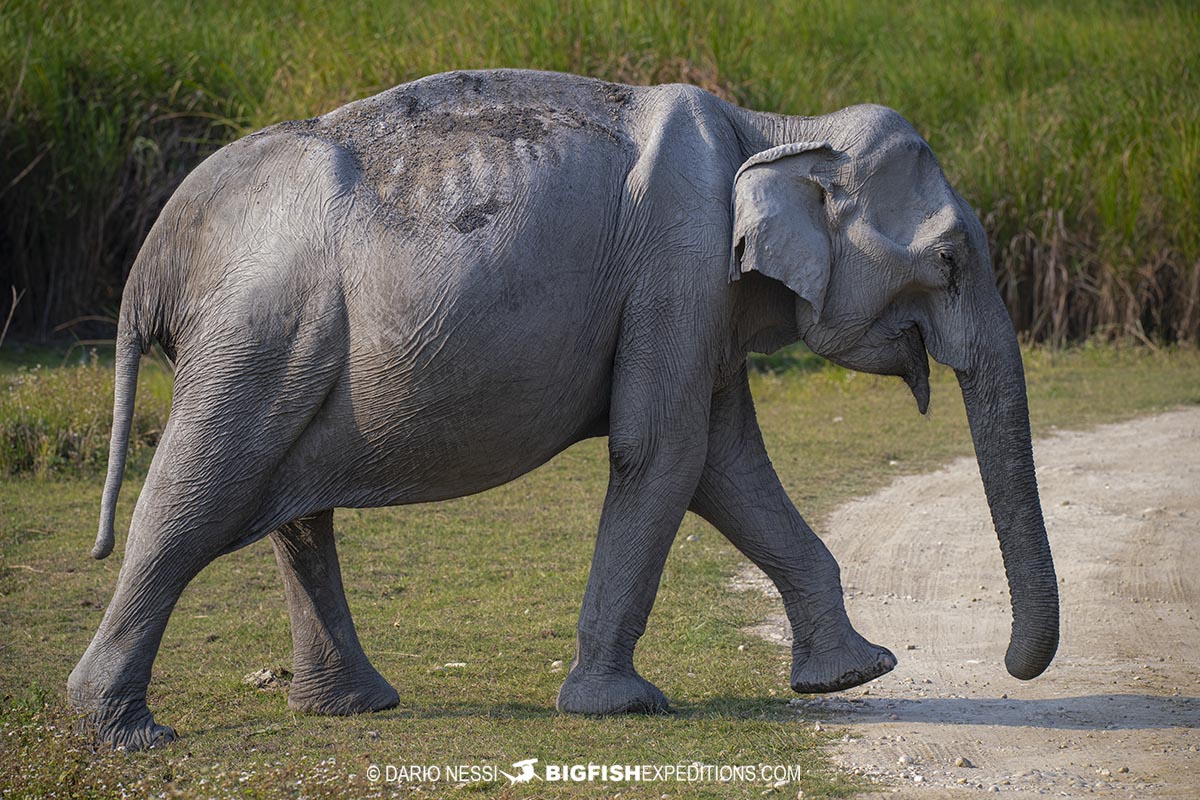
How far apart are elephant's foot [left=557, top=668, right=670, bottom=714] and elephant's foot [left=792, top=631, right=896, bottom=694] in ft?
1.83

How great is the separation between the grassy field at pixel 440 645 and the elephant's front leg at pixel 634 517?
137 mm

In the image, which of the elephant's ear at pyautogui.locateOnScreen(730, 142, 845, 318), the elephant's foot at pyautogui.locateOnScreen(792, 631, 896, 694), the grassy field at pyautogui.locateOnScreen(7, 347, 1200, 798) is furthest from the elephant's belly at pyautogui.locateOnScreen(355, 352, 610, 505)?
the elephant's foot at pyautogui.locateOnScreen(792, 631, 896, 694)

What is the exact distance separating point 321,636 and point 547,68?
9829mm

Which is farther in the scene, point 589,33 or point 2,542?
point 589,33

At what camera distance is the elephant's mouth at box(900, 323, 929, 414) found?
5.48m

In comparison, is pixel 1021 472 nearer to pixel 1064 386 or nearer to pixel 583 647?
pixel 583 647

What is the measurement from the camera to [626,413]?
17.1ft

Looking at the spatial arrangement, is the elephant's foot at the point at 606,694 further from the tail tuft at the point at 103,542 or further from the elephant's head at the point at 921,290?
the tail tuft at the point at 103,542

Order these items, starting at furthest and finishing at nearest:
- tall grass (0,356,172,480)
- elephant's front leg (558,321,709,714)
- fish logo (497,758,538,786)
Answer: tall grass (0,356,172,480), elephant's front leg (558,321,709,714), fish logo (497,758,538,786)

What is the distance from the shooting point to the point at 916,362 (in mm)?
5512

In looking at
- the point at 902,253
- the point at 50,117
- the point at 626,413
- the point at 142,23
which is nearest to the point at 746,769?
the point at 626,413

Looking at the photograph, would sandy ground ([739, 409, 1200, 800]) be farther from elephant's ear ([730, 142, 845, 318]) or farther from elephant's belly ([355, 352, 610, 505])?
elephant's ear ([730, 142, 845, 318])

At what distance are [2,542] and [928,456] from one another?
18.7 feet

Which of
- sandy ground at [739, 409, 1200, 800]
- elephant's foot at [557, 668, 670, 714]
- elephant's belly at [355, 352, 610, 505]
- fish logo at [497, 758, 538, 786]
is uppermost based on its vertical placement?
elephant's belly at [355, 352, 610, 505]
